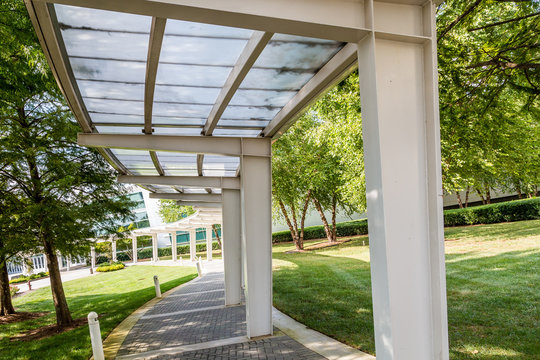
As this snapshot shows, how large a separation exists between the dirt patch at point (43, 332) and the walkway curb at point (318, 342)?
6.41 metres

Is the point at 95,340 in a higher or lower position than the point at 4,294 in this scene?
higher

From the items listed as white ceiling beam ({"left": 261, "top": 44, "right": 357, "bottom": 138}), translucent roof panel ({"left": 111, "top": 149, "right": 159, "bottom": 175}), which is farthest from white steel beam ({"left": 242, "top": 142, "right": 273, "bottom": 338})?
translucent roof panel ({"left": 111, "top": 149, "right": 159, "bottom": 175})

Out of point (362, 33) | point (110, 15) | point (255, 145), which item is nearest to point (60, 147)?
point (255, 145)

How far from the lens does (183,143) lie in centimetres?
844

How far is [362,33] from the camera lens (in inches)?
145

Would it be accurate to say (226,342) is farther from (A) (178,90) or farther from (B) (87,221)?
(B) (87,221)

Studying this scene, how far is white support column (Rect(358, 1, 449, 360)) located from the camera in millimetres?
3568

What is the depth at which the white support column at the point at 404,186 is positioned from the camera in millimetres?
3568

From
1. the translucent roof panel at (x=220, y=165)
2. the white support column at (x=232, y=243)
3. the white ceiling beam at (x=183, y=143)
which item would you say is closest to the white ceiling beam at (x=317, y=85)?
the white ceiling beam at (x=183, y=143)

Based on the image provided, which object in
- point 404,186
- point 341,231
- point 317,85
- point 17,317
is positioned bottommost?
point 341,231

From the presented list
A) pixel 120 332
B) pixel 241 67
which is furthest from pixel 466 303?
pixel 120 332

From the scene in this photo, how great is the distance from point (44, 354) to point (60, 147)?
5656 mm

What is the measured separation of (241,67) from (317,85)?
133cm

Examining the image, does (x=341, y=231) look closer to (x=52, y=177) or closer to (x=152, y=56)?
(x=52, y=177)
